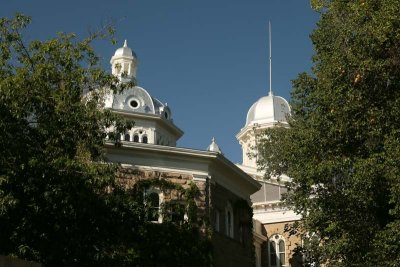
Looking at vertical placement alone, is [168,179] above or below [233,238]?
above

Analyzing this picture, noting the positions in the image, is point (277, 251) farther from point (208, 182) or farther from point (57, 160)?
point (57, 160)

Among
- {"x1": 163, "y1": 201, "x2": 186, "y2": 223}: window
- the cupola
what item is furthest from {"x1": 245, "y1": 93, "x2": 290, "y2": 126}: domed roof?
{"x1": 163, "y1": 201, "x2": 186, "y2": 223}: window

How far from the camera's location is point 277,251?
39.8 m

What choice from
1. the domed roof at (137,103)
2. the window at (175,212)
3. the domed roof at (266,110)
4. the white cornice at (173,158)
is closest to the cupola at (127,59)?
the domed roof at (137,103)

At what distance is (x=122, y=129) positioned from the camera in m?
18.9

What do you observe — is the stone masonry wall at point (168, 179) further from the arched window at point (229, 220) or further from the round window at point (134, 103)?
the round window at point (134, 103)

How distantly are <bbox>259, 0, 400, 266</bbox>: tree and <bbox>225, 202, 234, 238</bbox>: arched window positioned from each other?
19.8ft

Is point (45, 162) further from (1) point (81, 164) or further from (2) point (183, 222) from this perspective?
(2) point (183, 222)

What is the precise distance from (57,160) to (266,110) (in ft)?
129

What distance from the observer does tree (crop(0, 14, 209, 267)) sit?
16828 mm

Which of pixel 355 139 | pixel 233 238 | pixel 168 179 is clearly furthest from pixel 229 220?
pixel 355 139

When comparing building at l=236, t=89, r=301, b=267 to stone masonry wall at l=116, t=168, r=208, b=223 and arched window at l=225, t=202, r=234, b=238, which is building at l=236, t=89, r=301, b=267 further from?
stone masonry wall at l=116, t=168, r=208, b=223

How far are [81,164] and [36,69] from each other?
9.84 feet

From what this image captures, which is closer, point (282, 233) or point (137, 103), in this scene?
point (282, 233)
